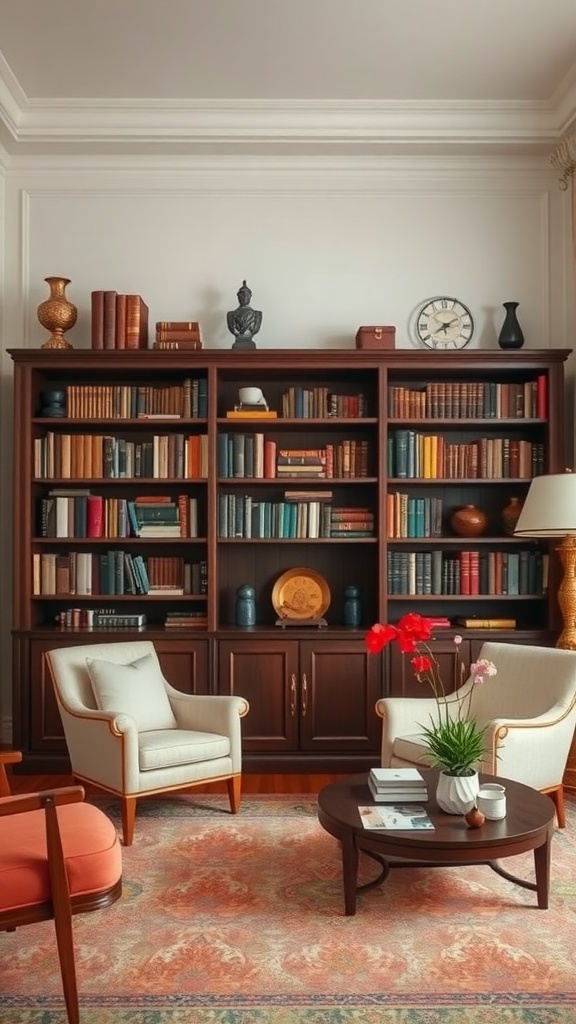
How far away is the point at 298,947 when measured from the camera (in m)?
2.78

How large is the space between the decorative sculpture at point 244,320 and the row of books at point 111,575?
134 cm

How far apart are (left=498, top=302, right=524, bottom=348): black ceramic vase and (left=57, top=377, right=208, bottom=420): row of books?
70.3 inches

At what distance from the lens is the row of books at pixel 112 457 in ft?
16.4

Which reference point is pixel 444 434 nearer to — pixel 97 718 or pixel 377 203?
pixel 377 203

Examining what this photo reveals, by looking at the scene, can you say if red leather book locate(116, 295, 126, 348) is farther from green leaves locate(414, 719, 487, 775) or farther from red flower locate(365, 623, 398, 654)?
green leaves locate(414, 719, 487, 775)

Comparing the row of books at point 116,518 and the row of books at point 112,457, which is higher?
the row of books at point 112,457

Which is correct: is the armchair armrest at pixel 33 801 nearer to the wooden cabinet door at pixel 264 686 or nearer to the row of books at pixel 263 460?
the wooden cabinet door at pixel 264 686

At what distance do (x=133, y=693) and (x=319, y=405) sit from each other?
197 cm

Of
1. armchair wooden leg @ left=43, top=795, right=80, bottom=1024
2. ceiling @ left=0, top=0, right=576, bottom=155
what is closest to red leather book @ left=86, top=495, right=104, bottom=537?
ceiling @ left=0, top=0, right=576, bottom=155

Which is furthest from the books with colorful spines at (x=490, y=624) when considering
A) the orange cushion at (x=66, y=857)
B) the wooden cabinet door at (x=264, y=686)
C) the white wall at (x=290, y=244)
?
the orange cushion at (x=66, y=857)

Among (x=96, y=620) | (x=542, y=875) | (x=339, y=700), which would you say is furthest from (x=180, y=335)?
(x=542, y=875)

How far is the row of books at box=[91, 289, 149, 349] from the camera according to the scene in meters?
4.97

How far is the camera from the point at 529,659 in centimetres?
411

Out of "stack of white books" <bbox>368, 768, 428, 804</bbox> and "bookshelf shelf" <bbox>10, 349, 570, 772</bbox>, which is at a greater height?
"bookshelf shelf" <bbox>10, 349, 570, 772</bbox>
